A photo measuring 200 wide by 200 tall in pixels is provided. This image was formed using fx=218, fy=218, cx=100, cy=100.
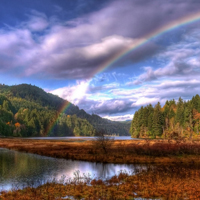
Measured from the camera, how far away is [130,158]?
45.0m

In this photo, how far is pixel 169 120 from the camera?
14525 cm

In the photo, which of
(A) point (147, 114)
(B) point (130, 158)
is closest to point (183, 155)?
(B) point (130, 158)

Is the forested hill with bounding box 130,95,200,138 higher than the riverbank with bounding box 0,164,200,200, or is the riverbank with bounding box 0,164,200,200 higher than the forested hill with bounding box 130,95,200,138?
the forested hill with bounding box 130,95,200,138

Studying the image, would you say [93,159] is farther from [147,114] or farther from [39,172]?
[147,114]

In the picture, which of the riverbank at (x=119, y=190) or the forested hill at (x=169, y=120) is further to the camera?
the forested hill at (x=169, y=120)

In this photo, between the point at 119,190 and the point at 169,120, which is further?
the point at 169,120

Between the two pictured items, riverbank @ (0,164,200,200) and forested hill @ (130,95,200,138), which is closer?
riverbank @ (0,164,200,200)

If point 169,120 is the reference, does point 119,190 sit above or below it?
below

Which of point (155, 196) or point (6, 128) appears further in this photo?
point (6, 128)

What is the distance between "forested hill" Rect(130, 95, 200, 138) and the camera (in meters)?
122

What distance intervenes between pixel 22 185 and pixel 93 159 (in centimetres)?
2305

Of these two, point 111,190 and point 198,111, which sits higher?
point 198,111

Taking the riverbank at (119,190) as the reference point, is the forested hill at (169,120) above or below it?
above

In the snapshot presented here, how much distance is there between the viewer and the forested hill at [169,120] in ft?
399
